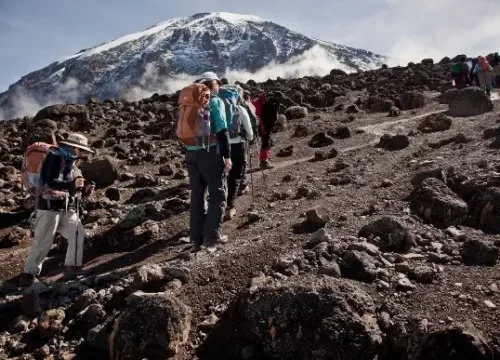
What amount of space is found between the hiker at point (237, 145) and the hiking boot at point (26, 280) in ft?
9.34

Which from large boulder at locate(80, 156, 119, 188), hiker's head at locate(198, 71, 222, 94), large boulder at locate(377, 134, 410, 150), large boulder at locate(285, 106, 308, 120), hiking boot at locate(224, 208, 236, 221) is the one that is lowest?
hiking boot at locate(224, 208, 236, 221)

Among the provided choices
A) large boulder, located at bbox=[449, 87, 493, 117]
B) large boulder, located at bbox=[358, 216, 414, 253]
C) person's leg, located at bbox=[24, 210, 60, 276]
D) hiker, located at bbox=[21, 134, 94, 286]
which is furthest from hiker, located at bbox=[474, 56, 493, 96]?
person's leg, located at bbox=[24, 210, 60, 276]

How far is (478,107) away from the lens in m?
14.4

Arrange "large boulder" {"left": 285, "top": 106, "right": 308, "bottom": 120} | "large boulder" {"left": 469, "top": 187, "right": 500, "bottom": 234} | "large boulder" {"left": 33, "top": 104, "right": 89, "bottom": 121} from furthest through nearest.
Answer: "large boulder" {"left": 33, "top": 104, "right": 89, "bottom": 121} → "large boulder" {"left": 285, "top": 106, "right": 308, "bottom": 120} → "large boulder" {"left": 469, "top": 187, "right": 500, "bottom": 234}

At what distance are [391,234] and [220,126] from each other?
2.27 metres

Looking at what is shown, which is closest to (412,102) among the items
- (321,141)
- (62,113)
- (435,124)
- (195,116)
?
(435,124)

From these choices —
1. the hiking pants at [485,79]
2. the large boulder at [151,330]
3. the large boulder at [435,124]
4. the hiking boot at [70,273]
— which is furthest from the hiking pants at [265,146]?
the hiking pants at [485,79]

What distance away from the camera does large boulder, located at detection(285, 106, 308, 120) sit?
18234mm

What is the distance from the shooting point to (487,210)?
18.3 feet

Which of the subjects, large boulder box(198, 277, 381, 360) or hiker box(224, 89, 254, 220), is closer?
large boulder box(198, 277, 381, 360)

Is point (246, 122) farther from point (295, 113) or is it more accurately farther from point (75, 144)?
point (295, 113)

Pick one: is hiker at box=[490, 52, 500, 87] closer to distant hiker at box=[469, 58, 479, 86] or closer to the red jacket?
distant hiker at box=[469, 58, 479, 86]

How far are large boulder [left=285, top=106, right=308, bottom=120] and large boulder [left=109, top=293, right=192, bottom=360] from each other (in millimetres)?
14668

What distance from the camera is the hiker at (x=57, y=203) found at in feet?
18.6
